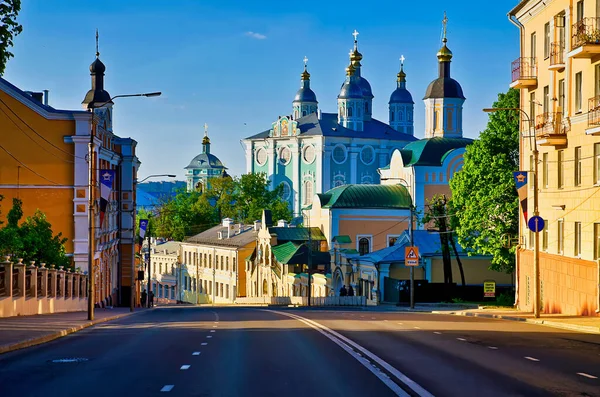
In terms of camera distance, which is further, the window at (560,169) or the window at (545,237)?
the window at (545,237)

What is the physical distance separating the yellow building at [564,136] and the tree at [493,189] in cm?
956

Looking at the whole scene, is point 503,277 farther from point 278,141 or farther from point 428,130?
point 278,141

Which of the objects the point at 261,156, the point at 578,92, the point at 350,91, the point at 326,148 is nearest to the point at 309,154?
the point at 326,148

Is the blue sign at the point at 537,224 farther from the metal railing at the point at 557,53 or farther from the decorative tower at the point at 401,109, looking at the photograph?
the decorative tower at the point at 401,109

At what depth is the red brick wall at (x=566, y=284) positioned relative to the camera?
34.0 metres

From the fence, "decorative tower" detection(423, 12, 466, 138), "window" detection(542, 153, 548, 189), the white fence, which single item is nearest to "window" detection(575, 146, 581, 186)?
"window" detection(542, 153, 548, 189)

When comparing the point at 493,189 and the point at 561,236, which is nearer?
the point at 561,236

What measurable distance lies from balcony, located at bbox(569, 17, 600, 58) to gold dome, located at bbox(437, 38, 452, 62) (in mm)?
72312

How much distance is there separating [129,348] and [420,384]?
332 inches

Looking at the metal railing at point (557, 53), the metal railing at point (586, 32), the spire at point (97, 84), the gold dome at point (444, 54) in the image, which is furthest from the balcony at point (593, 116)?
the gold dome at point (444, 54)

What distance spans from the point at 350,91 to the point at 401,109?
17.1 m

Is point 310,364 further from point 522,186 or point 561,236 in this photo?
point 522,186

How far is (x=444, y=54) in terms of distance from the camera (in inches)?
4254

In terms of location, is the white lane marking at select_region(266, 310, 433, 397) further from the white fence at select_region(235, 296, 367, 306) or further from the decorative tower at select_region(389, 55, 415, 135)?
the decorative tower at select_region(389, 55, 415, 135)
